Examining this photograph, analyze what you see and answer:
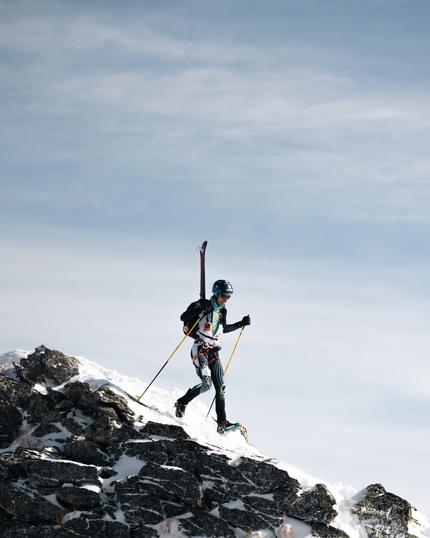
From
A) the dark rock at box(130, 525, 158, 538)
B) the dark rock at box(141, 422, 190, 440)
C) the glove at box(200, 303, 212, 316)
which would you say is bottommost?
the dark rock at box(130, 525, 158, 538)

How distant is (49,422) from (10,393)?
182cm

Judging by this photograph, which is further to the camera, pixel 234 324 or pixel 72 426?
pixel 234 324

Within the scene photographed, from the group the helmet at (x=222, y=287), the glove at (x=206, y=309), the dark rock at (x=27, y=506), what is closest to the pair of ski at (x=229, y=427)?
the glove at (x=206, y=309)

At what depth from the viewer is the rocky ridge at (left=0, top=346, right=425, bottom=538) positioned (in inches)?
600

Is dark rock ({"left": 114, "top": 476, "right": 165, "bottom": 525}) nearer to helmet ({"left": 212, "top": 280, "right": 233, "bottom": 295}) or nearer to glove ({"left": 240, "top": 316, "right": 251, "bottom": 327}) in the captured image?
glove ({"left": 240, "top": 316, "right": 251, "bottom": 327})

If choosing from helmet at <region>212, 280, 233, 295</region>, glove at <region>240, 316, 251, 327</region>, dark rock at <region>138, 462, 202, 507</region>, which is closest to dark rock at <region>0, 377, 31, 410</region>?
dark rock at <region>138, 462, 202, 507</region>

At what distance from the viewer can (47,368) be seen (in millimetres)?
20453

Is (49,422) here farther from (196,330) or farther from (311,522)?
(311,522)

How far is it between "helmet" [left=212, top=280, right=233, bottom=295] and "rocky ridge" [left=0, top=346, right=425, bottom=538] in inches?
163

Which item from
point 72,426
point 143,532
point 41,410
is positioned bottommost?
point 143,532

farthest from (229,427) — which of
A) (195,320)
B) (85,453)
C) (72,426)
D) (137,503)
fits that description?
(72,426)

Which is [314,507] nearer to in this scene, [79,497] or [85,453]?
[79,497]

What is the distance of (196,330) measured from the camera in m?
19.5

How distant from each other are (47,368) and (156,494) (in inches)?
261
